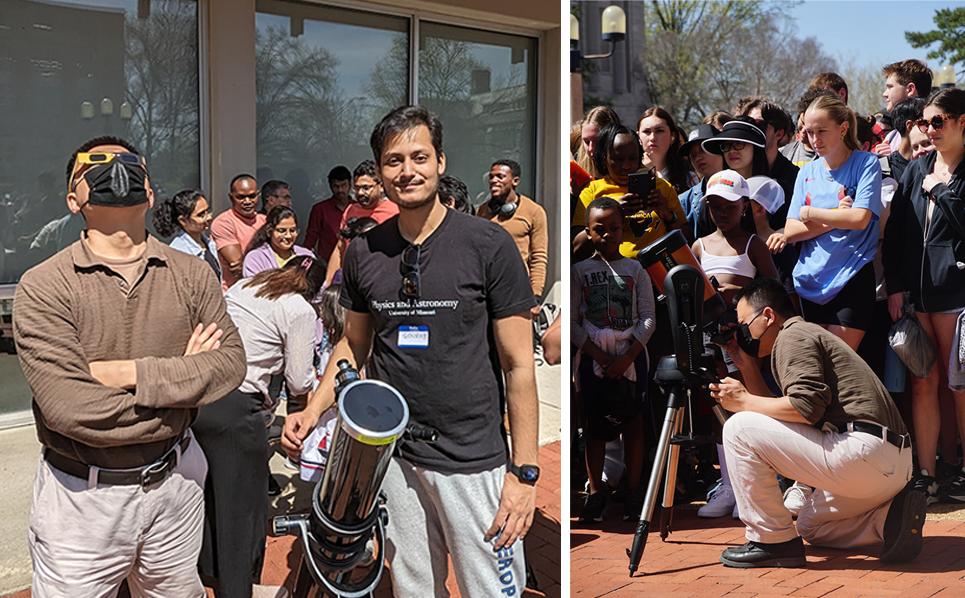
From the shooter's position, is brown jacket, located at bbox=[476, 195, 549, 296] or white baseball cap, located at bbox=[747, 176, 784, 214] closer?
white baseball cap, located at bbox=[747, 176, 784, 214]

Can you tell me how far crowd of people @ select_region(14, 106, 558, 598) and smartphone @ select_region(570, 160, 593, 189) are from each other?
0.67 metres

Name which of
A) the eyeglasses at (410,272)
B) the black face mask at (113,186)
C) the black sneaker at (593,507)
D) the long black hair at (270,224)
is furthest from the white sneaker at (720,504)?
the long black hair at (270,224)

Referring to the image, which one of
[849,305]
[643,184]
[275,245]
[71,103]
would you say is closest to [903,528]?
[849,305]

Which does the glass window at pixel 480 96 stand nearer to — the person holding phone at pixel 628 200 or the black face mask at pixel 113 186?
the person holding phone at pixel 628 200

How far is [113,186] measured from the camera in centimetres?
242

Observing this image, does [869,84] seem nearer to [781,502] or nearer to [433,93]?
[781,502]

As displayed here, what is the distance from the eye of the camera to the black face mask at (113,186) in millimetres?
2422

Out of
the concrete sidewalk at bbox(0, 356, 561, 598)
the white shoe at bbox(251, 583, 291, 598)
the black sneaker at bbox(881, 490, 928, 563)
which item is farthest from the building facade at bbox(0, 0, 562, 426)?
the black sneaker at bbox(881, 490, 928, 563)

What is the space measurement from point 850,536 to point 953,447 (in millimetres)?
496

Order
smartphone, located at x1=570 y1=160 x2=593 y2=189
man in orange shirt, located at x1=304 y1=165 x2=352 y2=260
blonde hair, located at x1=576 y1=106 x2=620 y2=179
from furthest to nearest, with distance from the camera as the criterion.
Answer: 1. man in orange shirt, located at x1=304 y1=165 x2=352 y2=260
2. smartphone, located at x1=570 y1=160 x2=593 y2=189
3. blonde hair, located at x1=576 y1=106 x2=620 y2=179

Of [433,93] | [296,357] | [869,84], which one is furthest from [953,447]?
[433,93]

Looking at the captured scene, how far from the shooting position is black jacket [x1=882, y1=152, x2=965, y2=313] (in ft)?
9.26

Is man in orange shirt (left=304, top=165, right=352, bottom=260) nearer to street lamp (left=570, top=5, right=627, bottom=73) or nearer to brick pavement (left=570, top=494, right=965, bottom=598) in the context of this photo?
street lamp (left=570, top=5, right=627, bottom=73)

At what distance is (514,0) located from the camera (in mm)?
8406
